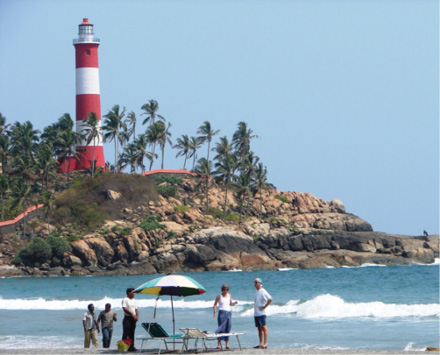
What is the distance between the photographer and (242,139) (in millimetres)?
82188

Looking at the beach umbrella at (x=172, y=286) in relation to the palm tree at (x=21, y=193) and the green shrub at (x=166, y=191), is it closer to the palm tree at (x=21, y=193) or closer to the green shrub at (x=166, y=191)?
the palm tree at (x=21, y=193)

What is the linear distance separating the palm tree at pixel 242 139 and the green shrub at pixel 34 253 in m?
27.3

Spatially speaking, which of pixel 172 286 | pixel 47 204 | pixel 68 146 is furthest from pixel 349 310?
pixel 68 146

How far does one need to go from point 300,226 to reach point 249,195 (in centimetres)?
710

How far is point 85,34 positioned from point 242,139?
2257cm

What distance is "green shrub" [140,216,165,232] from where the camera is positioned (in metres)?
64.6

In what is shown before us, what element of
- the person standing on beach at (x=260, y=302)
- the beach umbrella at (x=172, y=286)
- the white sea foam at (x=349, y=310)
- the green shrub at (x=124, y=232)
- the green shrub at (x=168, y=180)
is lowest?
the white sea foam at (x=349, y=310)

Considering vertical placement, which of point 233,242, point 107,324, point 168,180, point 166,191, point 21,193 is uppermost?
point 168,180

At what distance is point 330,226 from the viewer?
70938 millimetres

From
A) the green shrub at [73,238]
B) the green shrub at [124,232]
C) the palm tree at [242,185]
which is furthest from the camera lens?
the palm tree at [242,185]

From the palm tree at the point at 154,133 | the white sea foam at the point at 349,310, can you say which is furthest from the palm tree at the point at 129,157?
the white sea foam at the point at 349,310

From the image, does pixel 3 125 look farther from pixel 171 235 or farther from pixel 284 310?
pixel 284 310

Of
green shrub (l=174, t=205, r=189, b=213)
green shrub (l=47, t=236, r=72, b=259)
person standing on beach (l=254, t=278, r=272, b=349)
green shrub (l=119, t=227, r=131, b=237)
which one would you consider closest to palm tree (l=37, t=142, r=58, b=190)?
green shrub (l=47, t=236, r=72, b=259)

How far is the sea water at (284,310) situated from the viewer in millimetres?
21766
